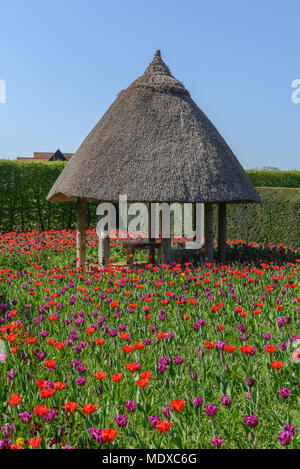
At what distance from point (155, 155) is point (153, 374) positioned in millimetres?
5641

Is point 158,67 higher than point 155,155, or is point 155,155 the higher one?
point 158,67

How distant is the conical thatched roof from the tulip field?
2.61 metres

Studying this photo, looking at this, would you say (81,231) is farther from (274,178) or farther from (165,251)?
(274,178)

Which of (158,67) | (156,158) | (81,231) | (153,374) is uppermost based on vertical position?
(158,67)

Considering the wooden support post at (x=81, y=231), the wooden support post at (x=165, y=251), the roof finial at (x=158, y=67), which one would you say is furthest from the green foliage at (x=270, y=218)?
the wooden support post at (x=81, y=231)

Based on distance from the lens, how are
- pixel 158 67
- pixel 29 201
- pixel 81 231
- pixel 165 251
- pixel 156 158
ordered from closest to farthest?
pixel 156 158
pixel 165 251
pixel 81 231
pixel 158 67
pixel 29 201

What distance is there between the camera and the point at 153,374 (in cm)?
349

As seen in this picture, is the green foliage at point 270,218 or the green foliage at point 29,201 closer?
the green foliage at point 270,218

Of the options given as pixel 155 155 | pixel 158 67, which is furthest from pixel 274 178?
pixel 155 155

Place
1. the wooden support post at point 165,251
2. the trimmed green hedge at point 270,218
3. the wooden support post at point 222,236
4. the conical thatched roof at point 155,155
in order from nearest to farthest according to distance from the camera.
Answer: the conical thatched roof at point 155,155 < the wooden support post at point 165,251 < the wooden support post at point 222,236 < the trimmed green hedge at point 270,218

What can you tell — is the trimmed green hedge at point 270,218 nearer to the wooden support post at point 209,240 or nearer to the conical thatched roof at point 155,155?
the conical thatched roof at point 155,155

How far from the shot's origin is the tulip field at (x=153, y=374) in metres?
2.54

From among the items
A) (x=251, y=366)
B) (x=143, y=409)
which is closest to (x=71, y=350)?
(x=143, y=409)

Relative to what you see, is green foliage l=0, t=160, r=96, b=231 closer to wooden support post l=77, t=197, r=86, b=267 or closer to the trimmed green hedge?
the trimmed green hedge
